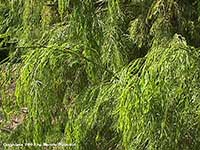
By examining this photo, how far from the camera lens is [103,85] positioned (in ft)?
4.63

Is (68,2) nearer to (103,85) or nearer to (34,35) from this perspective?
(103,85)

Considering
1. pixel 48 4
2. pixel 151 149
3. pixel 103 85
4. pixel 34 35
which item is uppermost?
pixel 48 4

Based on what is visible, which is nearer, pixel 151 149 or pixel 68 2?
pixel 151 149

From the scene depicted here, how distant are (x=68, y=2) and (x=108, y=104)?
1.02ft

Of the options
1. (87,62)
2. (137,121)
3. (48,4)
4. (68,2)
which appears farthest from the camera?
(48,4)

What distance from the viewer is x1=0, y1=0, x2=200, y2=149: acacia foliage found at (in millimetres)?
1158

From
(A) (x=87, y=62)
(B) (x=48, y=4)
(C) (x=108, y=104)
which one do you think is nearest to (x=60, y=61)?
(A) (x=87, y=62)

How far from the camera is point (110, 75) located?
1446 millimetres

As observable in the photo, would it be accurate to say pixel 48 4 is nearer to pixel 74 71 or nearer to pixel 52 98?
pixel 74 71

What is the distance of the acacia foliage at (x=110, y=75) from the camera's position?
1.16 metres

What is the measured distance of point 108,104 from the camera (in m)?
1.37

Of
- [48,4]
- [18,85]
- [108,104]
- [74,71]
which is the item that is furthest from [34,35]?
[108,104]

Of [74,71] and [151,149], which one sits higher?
[74,71]

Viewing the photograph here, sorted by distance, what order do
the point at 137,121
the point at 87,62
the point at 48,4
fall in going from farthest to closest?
the point at 48,4, the point at 87,62, the point at 137,121
